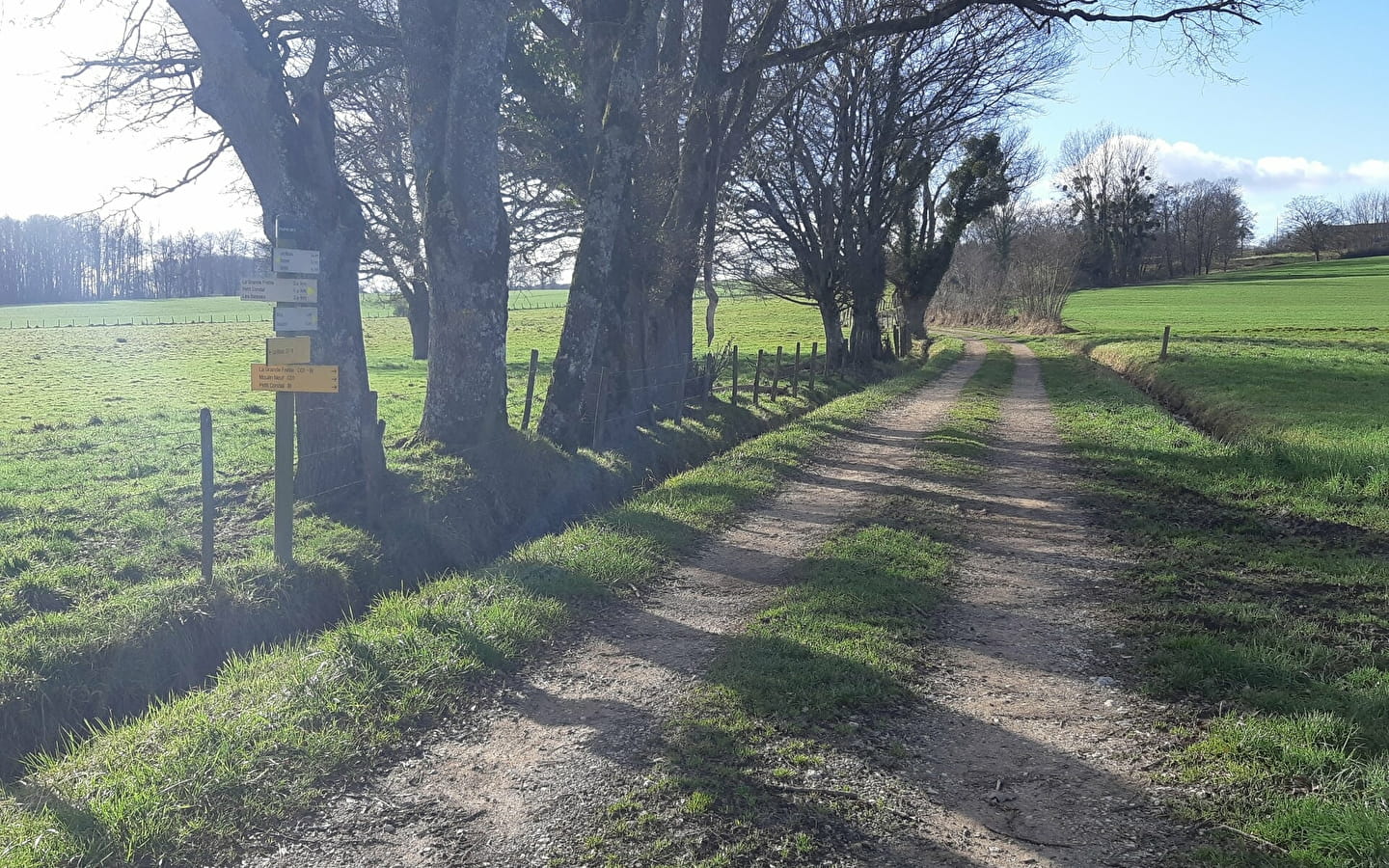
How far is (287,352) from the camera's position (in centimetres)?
732

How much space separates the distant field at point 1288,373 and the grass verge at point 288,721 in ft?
25.9

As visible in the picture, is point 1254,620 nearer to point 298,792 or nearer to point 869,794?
point 869,794

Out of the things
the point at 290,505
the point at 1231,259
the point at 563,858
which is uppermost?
the point at 1231,259

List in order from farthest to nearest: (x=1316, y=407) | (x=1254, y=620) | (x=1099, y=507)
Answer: (x=1316, y=407) < (x=1099, y=507) < (x=1254, y=620)

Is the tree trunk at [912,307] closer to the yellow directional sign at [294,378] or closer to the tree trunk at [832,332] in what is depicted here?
the tree trunk at [832,332]

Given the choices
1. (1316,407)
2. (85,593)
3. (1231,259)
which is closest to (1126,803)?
(85,593)

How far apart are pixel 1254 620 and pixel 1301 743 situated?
200 cm

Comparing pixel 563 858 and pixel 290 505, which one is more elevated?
pixel 290 505

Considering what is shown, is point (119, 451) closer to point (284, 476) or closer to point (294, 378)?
point (284, 476)

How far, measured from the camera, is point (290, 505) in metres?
7.58

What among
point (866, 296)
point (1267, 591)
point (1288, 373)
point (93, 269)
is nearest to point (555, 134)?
point (1267, 591)

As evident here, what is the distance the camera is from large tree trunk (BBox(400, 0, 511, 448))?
10820 mm

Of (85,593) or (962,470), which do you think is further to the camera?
(962,470)

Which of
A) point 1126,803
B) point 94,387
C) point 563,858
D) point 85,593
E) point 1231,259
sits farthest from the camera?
point 1231,259
